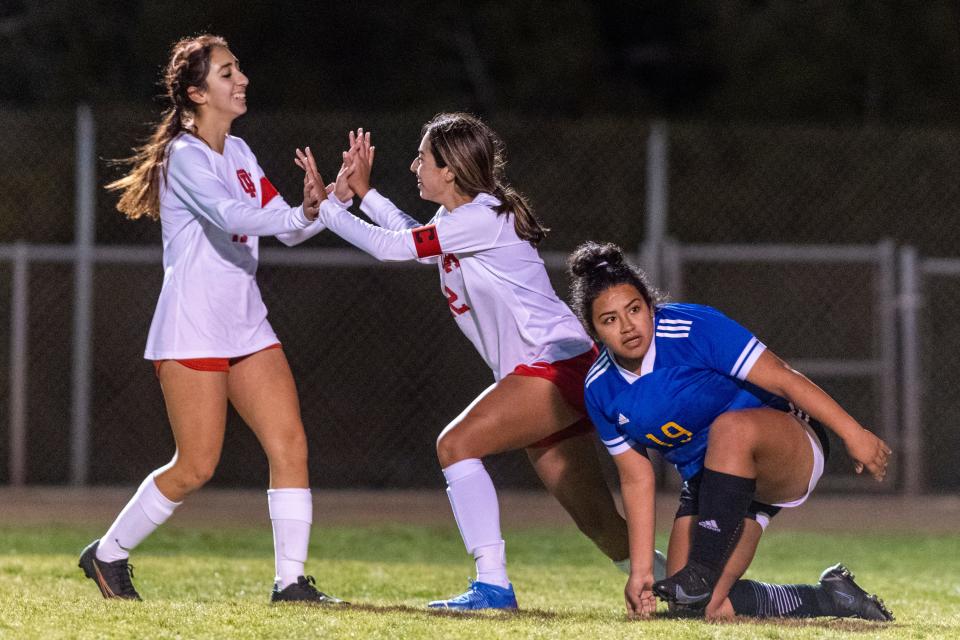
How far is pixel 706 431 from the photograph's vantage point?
17.1ft

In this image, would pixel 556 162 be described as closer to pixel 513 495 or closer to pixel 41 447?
pixel 513 495

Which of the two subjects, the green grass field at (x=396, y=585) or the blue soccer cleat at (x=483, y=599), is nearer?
the green grass field at (x=396, y=585)

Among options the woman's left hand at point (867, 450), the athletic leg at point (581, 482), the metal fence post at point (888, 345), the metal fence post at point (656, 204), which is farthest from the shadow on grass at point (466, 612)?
the metal fence post at point (888, 345)

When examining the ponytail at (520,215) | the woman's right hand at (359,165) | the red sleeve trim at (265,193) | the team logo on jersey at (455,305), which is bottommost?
the team logo on jersey at (455,305)

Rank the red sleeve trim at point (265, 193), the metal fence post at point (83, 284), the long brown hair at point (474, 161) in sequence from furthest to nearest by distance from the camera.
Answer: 1. the metal fence post at point (83, 284)
2. the red sleeve trim at point (265, 193)
3. the long brown hair at point (474, 161)

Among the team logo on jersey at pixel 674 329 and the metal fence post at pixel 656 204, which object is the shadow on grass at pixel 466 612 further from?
the metal fence post at pixel 656 204

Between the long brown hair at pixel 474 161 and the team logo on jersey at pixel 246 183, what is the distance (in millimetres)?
695

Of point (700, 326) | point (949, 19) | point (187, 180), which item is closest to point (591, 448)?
point (700, 326)

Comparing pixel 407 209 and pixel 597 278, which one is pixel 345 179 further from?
pixel 407 209

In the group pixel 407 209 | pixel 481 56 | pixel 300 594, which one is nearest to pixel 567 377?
pixel 300 594

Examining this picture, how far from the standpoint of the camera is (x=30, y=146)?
11828 millimetres

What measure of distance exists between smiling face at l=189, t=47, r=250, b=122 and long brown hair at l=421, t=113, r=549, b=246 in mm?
713

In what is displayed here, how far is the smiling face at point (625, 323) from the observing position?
504 cm

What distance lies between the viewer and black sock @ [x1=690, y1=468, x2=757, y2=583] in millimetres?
4883
